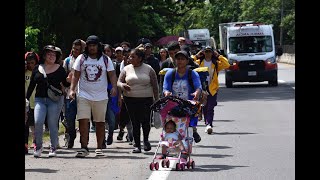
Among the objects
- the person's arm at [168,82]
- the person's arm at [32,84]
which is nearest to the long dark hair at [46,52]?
the person's arm at [32,84]

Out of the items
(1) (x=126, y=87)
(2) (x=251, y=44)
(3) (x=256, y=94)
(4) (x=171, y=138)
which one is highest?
(2) (x=251, y=44)

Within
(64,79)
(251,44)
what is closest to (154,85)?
(64,79)

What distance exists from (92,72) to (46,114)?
102 cm

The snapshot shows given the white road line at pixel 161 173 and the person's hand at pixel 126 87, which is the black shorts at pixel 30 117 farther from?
the white road line at pixel 161 173

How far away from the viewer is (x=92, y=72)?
45.1ft

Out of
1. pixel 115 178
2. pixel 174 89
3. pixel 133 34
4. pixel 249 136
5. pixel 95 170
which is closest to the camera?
pixel 115 178

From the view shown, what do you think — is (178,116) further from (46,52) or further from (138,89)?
(46,52)

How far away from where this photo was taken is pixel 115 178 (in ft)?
37.4

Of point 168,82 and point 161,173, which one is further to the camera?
point 168,82

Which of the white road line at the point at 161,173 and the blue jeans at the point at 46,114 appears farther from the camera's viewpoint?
the blue jeans at the point at 46,114

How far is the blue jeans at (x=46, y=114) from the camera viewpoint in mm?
13859
